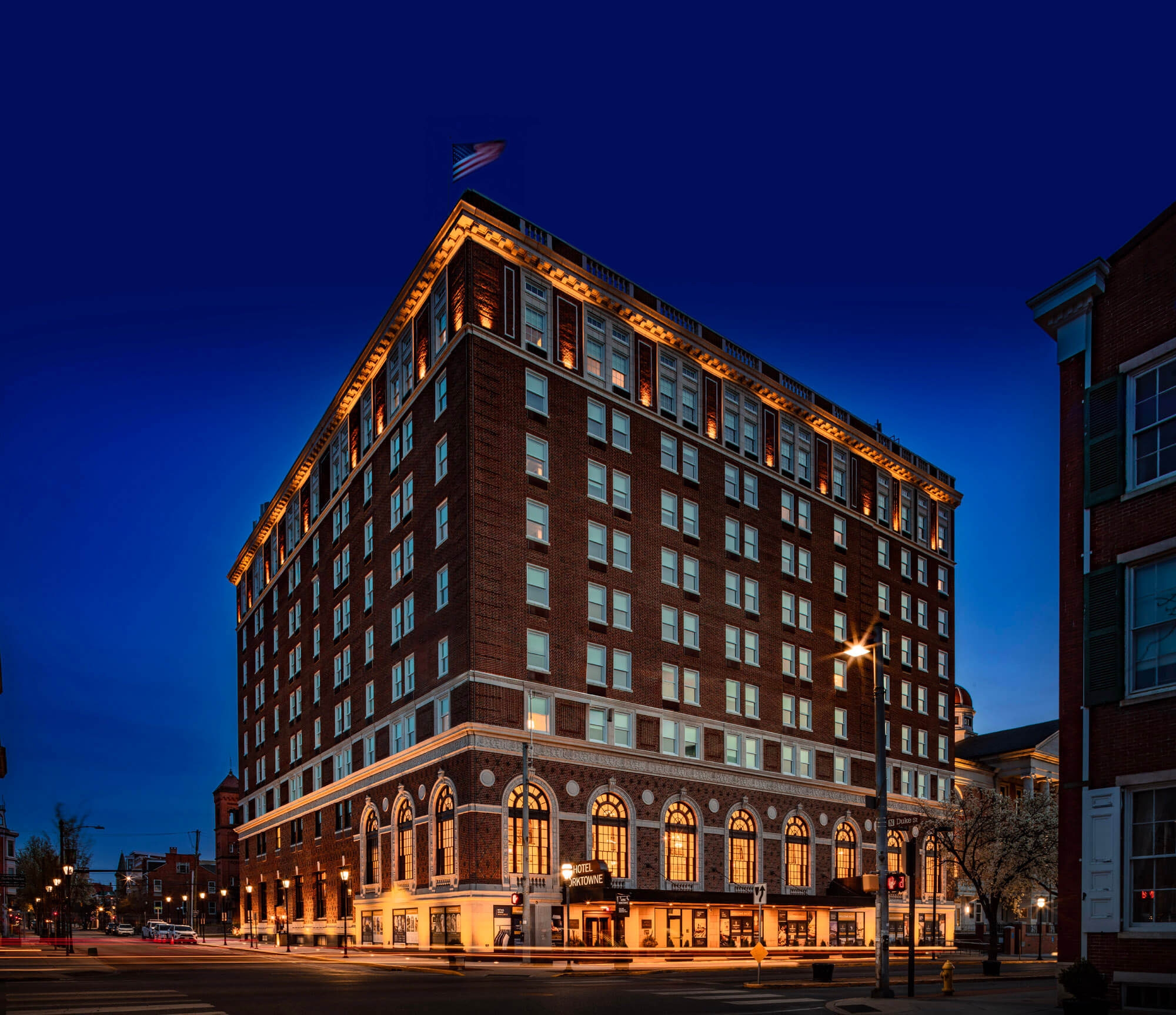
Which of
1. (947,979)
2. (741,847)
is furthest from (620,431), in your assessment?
(947,979)

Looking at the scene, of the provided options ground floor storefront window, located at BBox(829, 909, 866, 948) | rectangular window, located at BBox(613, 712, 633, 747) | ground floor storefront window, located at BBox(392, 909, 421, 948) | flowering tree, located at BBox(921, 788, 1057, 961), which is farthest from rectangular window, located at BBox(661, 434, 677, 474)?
ground floor storefront window, located at BBox(829, 909, 866, 948)

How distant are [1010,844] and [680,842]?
23.0 metres

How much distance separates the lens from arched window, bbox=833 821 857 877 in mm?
74062

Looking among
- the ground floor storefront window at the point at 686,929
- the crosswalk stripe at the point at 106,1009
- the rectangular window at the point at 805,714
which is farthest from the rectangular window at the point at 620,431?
the crosswalk stripe at the point at 106,1009

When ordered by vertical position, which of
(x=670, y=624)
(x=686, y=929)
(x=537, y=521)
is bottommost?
(x=686, y=929)

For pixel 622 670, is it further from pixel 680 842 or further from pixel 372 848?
pixel 372 848

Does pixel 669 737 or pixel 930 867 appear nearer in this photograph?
pixel 669 737

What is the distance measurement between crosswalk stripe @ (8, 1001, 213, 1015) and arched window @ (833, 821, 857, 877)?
58198 mm

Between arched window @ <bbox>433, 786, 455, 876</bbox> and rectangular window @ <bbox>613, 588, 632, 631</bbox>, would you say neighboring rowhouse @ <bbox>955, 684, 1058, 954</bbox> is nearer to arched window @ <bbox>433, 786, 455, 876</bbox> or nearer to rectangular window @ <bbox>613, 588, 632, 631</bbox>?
rectangular window @ <bbox>613, 588, 632, 631</bbox>

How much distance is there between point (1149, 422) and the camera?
24.0 metres

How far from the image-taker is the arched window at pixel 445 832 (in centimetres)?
5388

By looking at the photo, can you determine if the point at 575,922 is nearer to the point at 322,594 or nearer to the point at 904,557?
the point at 322,594

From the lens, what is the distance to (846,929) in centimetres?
7288

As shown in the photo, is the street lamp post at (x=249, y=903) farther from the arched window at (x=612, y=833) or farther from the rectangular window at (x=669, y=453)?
the rectangular window at (x=669, y=453)
